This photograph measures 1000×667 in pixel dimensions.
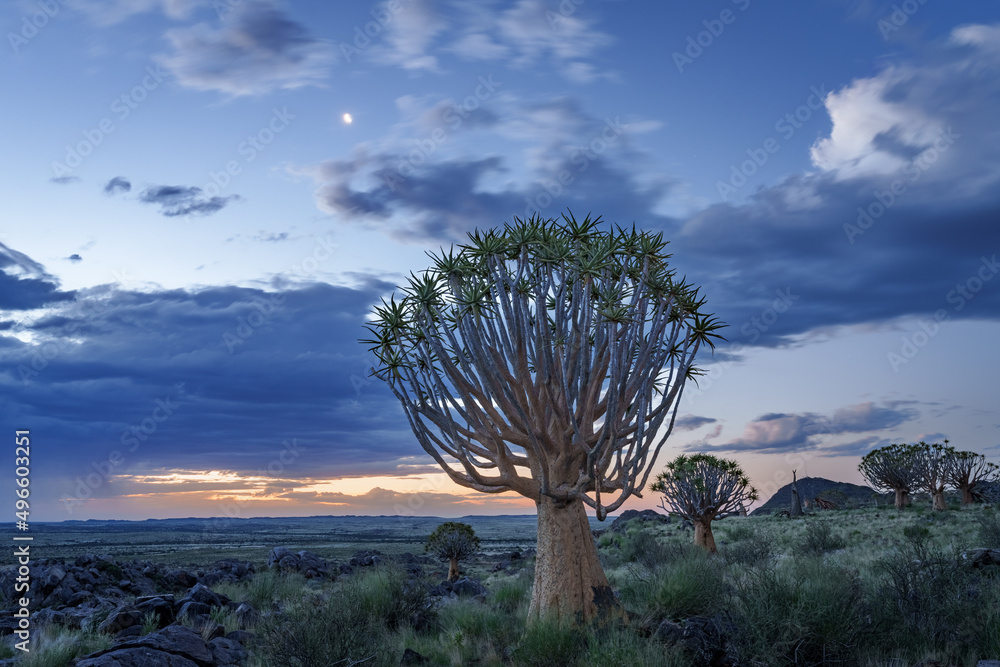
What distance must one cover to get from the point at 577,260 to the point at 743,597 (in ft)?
18.8

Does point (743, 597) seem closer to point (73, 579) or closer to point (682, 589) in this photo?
point (682, 589)

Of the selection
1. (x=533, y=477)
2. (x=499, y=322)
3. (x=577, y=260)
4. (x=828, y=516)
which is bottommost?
(x=828, y=516)

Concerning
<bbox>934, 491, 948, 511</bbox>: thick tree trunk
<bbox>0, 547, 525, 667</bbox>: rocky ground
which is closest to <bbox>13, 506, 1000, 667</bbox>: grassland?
<bbox>0, 547, 525, 667</bbox>: rocky ground

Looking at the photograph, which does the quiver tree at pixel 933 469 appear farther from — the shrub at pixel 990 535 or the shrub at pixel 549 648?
the shrub at pixel 549 648

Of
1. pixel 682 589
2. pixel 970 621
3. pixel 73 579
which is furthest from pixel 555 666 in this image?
pixel 73 579

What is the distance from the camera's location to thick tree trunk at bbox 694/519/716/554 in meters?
22.6

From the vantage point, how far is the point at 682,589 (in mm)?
11359

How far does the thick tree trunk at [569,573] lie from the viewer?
410 inches

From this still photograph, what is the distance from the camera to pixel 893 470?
3903cm

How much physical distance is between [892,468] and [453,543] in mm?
27946

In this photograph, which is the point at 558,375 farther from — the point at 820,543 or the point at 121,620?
the point at 820,543

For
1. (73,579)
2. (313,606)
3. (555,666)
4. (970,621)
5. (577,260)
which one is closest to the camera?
(555,666)

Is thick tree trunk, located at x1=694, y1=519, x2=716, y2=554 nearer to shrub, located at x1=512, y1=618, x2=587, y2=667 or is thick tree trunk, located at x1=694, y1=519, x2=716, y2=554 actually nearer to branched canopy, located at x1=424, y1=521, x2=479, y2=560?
branched canopy, located at x1=424, y1=521, x2=479, y2=560

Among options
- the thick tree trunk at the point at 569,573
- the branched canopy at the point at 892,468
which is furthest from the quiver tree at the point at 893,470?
the thick tree trunk at the point at 569,573
